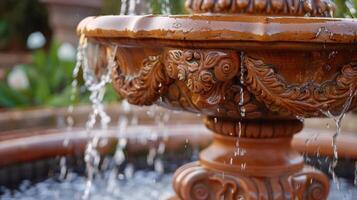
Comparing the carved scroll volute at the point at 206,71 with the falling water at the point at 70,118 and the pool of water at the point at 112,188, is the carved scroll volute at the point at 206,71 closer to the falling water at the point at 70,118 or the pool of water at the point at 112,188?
the falling water at the point at 70,118

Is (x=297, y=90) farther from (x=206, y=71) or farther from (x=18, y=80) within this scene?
(x=18, y=80)

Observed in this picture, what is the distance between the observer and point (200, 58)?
191 cm

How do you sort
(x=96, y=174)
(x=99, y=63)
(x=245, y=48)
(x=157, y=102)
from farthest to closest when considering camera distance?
(x=96, y=174), (x=99, y=63), (x=157, y=102), (x=245, y=48)

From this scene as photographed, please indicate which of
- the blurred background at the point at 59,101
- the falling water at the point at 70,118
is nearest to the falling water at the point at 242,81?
the falling water at the point at 70,118

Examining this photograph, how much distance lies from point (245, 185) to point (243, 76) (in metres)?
0.51

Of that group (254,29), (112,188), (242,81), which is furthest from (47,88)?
(254,29)

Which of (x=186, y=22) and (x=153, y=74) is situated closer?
(x=186, y=22)

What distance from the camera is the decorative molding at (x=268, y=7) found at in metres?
2.16

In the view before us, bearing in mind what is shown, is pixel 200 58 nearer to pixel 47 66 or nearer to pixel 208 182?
pixel 208 182

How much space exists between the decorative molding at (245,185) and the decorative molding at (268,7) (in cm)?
60

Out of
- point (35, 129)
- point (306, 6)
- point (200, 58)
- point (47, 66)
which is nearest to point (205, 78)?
point (200, 58)

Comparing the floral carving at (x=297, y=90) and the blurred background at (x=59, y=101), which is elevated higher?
the floral carving at (x=297, y=90)

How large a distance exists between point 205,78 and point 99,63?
65cm

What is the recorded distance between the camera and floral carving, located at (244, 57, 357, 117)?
191cm
